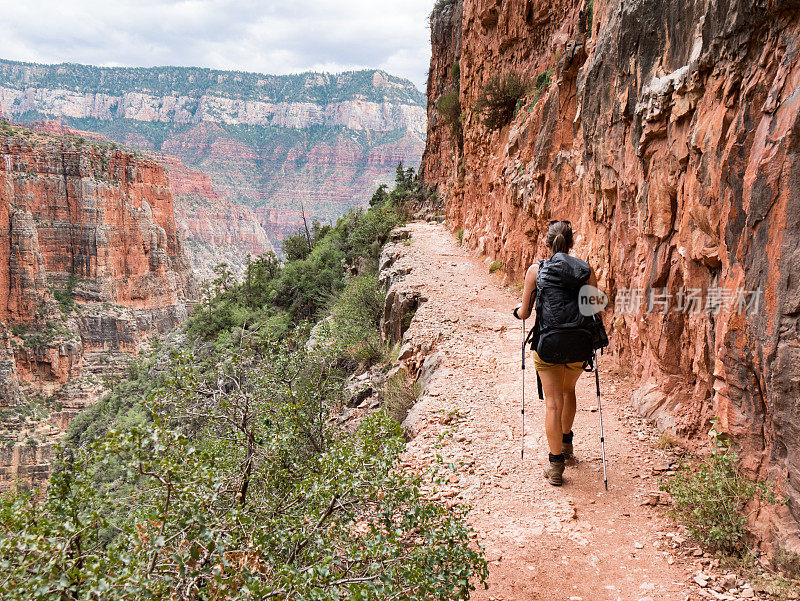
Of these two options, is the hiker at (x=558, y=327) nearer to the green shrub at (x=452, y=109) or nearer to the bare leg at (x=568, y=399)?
the bare leg at (x=568, y=399)

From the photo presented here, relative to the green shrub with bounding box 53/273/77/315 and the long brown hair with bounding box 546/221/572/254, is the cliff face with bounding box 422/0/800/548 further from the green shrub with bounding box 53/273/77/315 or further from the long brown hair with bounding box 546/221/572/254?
the green shrub with bounding box 53/273/77/315

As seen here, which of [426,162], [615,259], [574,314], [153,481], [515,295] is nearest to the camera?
[153,481]

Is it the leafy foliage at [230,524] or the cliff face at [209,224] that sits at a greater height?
the cliff face at [209,224]

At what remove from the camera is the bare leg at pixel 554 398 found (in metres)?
3.52

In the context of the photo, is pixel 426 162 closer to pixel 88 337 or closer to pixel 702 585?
pixel 702 585

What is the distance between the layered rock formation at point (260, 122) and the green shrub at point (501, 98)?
144332 mm

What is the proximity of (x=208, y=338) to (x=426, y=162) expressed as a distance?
17268 millimetres

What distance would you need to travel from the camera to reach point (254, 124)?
7343 inches

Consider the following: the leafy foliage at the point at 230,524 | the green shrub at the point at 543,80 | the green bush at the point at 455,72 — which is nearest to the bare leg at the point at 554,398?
the leafy foliage at the point at 230,524

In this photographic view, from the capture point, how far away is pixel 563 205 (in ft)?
25.9

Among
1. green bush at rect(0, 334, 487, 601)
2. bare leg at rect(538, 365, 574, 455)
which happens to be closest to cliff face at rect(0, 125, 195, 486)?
green bush at rect(0, 334, 487, 601)

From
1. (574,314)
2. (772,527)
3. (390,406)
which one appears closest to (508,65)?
(390,406)

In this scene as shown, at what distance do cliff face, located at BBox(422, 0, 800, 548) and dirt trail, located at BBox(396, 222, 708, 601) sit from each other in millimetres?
488

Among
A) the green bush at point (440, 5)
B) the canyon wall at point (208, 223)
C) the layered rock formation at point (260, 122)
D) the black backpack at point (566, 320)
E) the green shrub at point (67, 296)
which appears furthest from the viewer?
the layered rock formation at point (260, 122)
